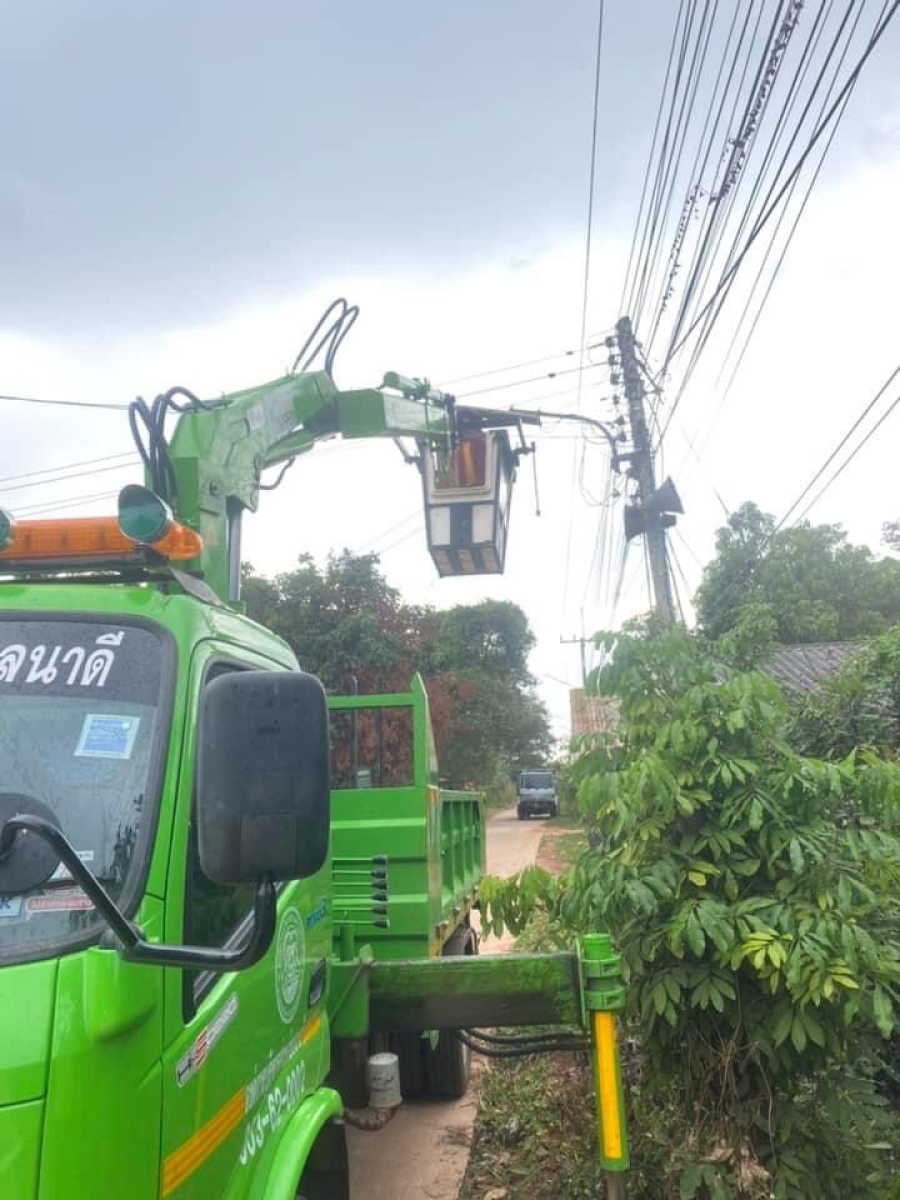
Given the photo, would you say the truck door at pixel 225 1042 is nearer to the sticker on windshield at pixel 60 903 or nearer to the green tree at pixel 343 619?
the sticker on windshield at pixel 60 903

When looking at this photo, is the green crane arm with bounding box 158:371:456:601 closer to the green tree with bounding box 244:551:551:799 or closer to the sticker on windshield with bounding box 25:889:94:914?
the sticker on windshield with bounding box 25:889:94:914

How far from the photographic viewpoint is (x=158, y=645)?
6.93 ft

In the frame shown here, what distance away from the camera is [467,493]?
6.05 metres

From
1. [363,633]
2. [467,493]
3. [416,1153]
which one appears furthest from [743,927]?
[363,633]

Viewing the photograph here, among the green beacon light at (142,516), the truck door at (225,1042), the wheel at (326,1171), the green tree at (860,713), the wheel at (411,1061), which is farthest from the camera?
the green tree at (860,713)

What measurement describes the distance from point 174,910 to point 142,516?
0.93 metres

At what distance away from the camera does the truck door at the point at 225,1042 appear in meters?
1.82

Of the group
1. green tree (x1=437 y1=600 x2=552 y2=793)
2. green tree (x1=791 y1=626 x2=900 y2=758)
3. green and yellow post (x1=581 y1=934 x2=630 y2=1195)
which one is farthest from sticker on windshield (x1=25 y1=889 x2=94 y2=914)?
green tree (x1=437 y1=600 x2=552 y2=793)

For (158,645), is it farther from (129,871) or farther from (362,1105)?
(362,1105)

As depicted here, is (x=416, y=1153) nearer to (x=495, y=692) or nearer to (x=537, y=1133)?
(x=537, y=1133)

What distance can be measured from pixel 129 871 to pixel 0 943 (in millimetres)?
256

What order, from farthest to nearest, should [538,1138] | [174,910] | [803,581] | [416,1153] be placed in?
[803,581] < [416,1153] < [538,1138] < [174,910]

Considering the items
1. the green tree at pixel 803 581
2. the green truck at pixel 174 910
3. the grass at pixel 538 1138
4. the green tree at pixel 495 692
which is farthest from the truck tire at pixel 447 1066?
the green tree at pixel 495 692

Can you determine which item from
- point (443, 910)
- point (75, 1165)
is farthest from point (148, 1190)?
point (443, 910)
